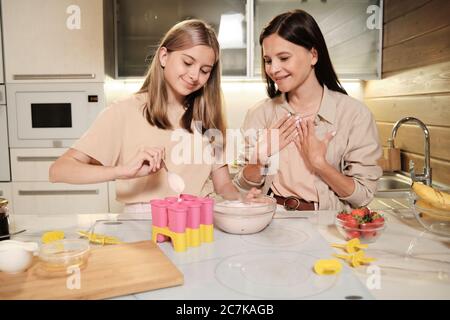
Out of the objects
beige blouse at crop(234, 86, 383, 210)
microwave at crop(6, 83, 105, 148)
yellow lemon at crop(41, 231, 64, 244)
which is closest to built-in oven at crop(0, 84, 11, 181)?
microwave at crop(6, 83, 105, 148)

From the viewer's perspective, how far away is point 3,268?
2.85 ft

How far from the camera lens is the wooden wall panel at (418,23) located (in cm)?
207

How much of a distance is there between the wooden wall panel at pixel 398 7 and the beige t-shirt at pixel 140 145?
1.54 m

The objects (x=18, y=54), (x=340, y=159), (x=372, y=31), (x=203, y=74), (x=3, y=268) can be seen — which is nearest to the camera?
(x=3, y=268)

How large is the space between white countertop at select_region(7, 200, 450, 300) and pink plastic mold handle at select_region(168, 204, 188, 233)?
0.06 meters

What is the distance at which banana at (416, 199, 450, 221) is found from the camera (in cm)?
116

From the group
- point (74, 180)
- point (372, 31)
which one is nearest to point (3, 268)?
point (74, 180)

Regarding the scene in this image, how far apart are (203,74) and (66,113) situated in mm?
1609

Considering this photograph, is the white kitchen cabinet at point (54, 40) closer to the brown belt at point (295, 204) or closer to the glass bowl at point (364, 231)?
the brown belt at point (295, 204)

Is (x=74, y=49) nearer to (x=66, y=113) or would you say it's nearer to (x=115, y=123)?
(x=66, y=113)

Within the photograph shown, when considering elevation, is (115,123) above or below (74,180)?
above

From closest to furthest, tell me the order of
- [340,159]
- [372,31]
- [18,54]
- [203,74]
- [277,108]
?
1. [203,74]
2. [340,159]
3. [277,108]
4. [18,54]
5. [372,31]

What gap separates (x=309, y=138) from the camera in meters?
1.55

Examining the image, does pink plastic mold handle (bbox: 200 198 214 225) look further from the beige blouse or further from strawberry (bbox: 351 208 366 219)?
the beige blouse
